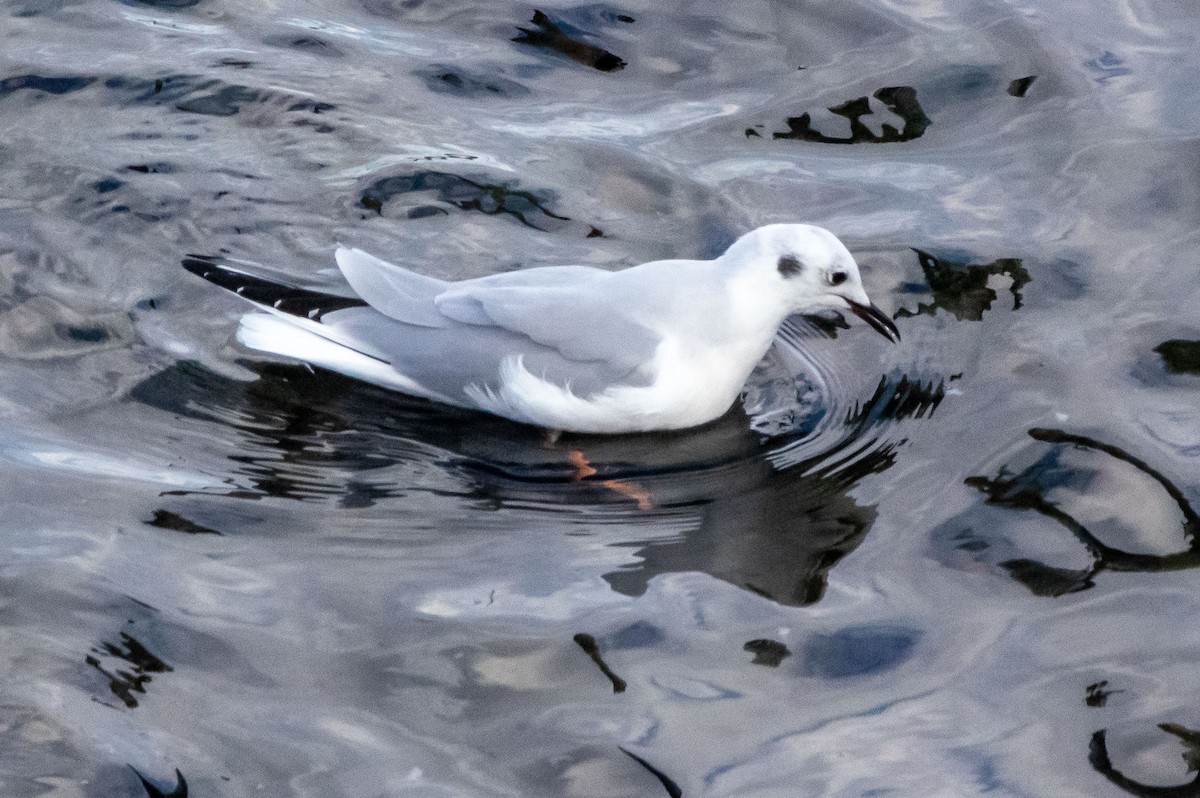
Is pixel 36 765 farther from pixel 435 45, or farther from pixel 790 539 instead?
pixel 435 45

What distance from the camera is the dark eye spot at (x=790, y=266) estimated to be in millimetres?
5234

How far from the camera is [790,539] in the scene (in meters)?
4.73

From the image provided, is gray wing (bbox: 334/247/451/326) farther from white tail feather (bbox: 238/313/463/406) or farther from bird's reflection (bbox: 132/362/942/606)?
bird's reflection (bbox: 132/362/942/606)

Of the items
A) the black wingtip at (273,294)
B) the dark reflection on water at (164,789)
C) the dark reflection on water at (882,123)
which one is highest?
the dark reflection on water at (882,123)

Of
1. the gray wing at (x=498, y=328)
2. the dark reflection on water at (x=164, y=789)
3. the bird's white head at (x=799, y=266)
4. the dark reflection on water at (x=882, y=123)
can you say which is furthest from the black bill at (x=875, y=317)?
the dark reflection on water at (x=164, y=789)

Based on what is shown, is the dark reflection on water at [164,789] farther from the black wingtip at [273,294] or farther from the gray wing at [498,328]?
the black wingtip at [273,294]

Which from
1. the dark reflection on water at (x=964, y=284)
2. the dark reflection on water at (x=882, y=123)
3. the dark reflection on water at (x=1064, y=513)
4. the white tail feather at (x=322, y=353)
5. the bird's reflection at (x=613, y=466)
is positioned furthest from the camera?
the dark reflection on water at (x=882, y=123)

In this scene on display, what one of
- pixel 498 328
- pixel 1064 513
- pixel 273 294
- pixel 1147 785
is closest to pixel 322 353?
pixel 273 294

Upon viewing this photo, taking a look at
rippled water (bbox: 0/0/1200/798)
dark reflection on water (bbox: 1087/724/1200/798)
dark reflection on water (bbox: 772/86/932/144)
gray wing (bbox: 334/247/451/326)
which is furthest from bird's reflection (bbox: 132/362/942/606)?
dark reflection on water (bbox: 772/86/932/144)

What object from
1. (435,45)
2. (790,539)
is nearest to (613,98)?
(435,45)

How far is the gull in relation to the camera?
16.9ft

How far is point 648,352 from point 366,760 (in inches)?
72.1

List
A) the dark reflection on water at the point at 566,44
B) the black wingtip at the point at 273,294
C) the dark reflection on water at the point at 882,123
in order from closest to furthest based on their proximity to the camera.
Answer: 1. the black wingtip at the point at 273,294
2. the dark reflection on water at the point at 882,123
3. the dark reflection on water at the point at 566,44

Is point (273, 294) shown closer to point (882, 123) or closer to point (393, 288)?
point (393, 288)
